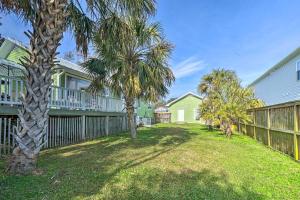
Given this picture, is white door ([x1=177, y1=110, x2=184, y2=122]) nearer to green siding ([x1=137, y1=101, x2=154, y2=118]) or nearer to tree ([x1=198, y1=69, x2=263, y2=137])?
green siding ([x1=137, y1=101, x2=154, y2=118])

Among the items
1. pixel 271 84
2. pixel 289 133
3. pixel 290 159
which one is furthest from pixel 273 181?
pixel 271 84

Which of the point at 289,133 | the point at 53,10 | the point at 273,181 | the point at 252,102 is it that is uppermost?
the point at 53,10

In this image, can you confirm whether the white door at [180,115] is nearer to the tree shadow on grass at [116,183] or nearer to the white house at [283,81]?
the white house at [283,81]

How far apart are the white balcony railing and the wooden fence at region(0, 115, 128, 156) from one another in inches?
22.2

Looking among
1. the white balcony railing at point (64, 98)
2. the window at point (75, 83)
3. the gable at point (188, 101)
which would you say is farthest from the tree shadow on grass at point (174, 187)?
the gable at point (188, 101)

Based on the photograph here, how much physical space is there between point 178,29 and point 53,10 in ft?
47.2

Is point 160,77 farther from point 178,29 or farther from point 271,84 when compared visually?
point 271,84

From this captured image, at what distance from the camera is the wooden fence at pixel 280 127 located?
957cm

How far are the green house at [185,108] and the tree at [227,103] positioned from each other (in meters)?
22.4

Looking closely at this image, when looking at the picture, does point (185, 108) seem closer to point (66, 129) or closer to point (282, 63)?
point (282, 63)

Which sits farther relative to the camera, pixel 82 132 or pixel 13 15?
pixel 82 132

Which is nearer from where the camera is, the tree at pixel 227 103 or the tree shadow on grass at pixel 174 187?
the tree shadow on grass at pixel 174 187

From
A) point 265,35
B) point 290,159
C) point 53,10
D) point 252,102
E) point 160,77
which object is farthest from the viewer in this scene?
point 265,35

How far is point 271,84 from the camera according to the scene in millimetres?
24844
